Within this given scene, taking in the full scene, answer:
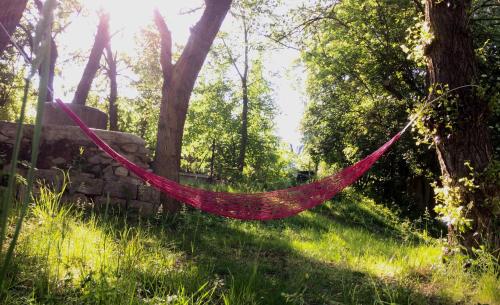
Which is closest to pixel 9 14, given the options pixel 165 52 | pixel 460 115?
pixel 165 52

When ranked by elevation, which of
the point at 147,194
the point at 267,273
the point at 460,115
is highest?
the point at 460,115

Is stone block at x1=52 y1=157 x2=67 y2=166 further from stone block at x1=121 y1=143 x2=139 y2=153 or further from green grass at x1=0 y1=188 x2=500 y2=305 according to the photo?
green grass at x1=0 y1=188 x2=500 y2=305

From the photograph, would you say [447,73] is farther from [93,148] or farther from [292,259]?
[93,148]

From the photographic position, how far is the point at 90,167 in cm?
423

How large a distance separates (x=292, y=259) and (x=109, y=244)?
1452 millimetres

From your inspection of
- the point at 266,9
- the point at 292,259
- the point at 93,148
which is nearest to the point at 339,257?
the point at 292,259

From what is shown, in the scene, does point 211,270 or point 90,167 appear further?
point 90,167

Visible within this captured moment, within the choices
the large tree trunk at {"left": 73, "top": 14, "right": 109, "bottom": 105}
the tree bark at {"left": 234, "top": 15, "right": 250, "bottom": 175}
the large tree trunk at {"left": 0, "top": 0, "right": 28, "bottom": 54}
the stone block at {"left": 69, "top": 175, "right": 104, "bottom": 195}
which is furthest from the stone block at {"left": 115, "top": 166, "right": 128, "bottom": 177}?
the tree bark at {"left": 234, "top": 15, "right": 250, "bottom": 175}

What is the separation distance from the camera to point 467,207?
272 centimetres

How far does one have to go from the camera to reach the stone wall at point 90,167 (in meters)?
4.07

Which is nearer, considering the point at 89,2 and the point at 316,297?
the point at 316,297

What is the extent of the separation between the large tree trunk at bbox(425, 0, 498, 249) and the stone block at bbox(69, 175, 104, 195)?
10.5 ft

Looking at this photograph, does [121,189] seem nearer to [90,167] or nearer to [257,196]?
[90,167]

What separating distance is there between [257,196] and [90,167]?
2.14 m
